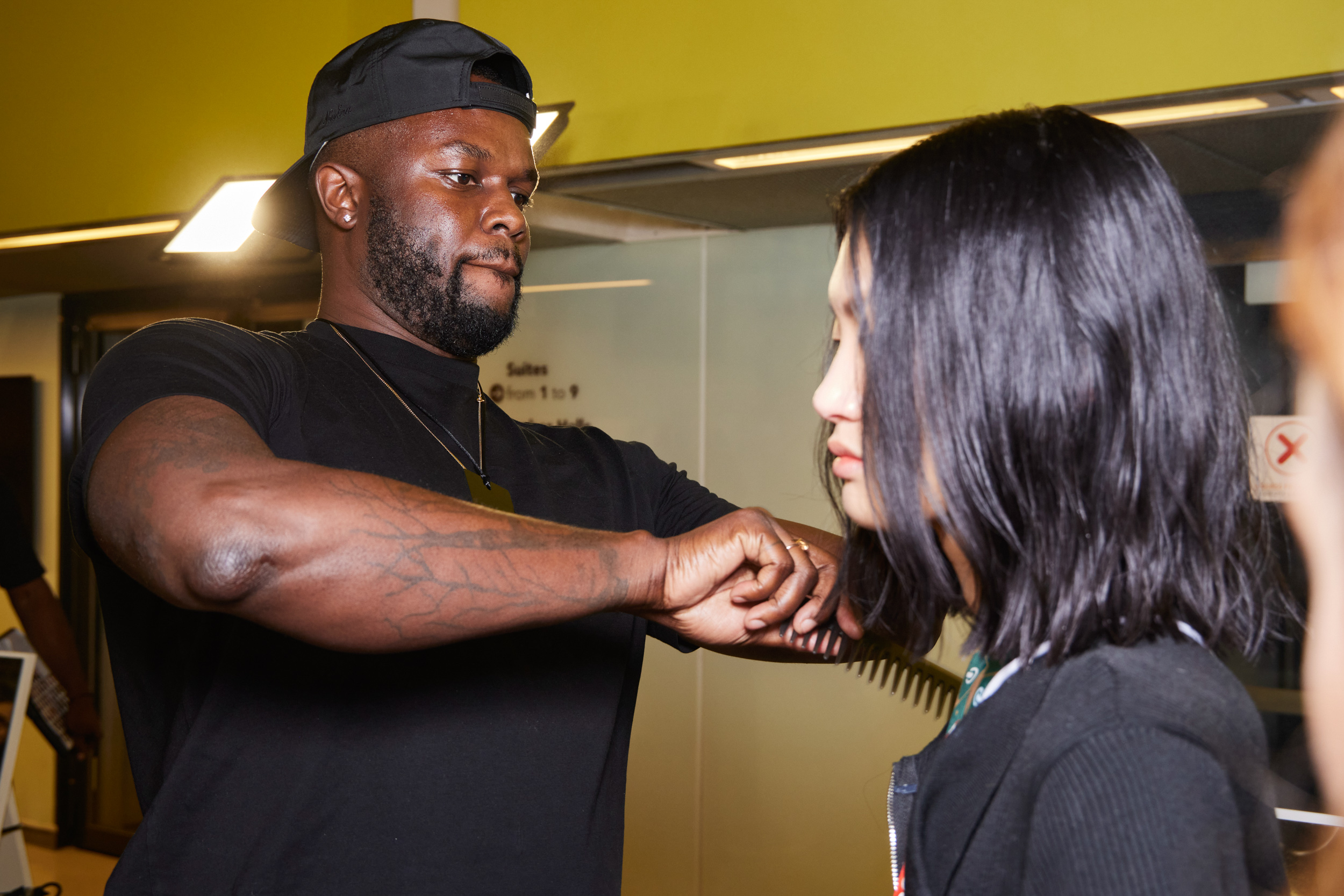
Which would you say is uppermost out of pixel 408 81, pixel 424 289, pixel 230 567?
pixel 408 81

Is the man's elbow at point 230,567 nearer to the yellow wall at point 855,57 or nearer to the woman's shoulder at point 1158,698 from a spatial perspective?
the woman's shoulder at point 1158,698

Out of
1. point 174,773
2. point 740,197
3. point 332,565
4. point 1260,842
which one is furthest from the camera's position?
point 740,197

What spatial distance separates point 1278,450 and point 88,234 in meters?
2.89

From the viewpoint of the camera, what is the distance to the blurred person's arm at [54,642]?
10.4 feet

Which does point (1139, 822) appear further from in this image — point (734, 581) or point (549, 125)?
point (549, 125)

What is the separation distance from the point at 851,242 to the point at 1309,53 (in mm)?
1016

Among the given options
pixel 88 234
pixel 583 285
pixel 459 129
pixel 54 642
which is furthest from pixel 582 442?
pixel 54 642

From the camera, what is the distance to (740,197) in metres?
2.16

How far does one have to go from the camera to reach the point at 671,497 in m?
1.52

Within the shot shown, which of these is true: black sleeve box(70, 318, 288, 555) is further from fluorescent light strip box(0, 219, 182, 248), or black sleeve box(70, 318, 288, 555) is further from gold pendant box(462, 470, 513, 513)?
fluorescent light strip box(0, 219, 182, 248)

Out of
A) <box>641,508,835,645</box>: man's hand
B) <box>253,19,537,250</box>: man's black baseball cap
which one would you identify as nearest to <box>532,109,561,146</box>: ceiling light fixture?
<box>253,19,537,250</box>: man's black baseball cap

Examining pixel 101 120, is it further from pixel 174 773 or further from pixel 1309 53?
pixel 1309 53

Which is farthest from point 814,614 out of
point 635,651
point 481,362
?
point 481,362

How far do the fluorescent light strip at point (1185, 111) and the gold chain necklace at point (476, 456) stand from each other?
0.93 metres
